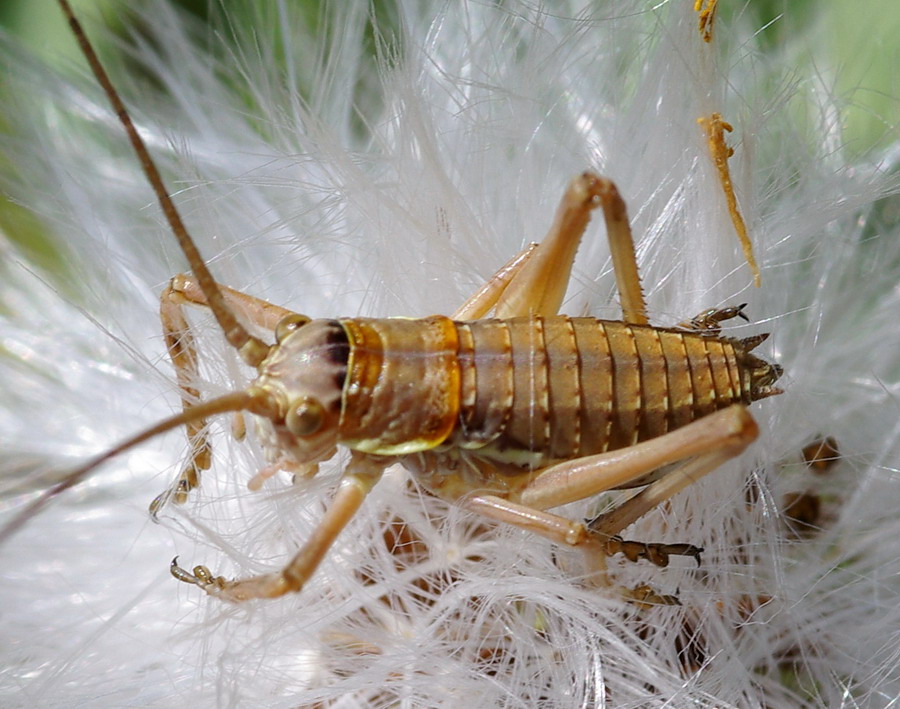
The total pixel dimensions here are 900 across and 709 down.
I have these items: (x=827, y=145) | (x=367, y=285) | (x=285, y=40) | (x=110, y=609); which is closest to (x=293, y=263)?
(x=367, y=285)

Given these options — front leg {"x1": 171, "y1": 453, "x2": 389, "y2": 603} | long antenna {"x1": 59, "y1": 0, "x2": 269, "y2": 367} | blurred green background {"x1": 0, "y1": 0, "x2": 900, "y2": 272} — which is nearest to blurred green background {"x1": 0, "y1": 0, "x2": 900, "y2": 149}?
blurred green background {"x1": 0, "y1": 0, "x2": 900, "y2": 272}

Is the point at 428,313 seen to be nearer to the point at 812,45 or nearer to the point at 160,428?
the point at 160,428

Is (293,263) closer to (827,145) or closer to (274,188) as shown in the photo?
(274,188)

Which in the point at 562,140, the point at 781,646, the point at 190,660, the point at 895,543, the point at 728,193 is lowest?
the point at 781,646

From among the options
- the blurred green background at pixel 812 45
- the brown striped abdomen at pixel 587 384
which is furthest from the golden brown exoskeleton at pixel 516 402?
the blurred green background at pixel 812 45

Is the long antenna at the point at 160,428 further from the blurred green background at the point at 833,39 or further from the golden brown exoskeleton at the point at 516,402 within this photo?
the blurred green background at the point at 833,39

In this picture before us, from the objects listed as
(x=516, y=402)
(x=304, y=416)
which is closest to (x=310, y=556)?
(x=304, y=416)

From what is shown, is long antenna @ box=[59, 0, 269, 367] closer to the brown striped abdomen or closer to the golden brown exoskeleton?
the golden brown exoskeleton
